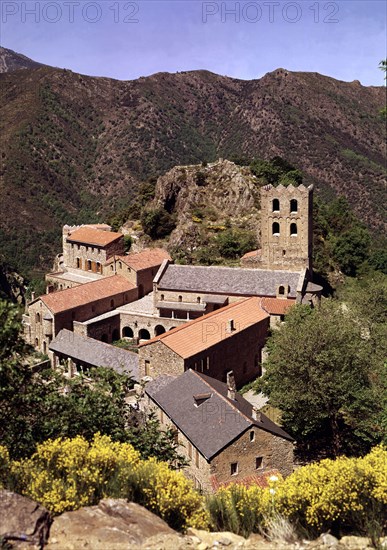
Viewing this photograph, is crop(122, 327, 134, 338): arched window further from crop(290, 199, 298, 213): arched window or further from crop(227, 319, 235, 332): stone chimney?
crop(290, 199, 298, 213): arched window

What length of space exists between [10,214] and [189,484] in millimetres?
132356

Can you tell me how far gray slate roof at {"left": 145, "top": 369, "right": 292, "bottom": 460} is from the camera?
30.4m

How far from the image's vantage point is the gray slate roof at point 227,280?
2101 inches

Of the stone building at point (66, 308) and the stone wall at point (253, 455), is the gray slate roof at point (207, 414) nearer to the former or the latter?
the stone wall at point (253, 455)

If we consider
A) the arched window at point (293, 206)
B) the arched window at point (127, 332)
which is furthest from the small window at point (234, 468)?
the arched window at point (293, 206)

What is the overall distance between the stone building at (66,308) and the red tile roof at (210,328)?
15290mm

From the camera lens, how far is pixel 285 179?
8806 cm

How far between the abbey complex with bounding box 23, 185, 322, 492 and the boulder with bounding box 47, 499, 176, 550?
14.6 meters

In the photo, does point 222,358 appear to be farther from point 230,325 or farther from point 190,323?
point 190,323

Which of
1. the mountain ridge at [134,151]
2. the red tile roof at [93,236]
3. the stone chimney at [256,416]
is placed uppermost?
the mountain ridge at [134,151]

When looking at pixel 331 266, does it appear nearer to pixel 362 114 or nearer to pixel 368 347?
pixel 368 347

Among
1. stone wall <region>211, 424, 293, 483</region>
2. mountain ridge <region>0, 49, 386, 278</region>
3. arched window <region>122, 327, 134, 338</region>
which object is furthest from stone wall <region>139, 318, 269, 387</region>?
mountain ridge <region>0, 49, 386, 278</region>

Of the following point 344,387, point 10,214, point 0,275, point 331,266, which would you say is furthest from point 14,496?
point 10,214

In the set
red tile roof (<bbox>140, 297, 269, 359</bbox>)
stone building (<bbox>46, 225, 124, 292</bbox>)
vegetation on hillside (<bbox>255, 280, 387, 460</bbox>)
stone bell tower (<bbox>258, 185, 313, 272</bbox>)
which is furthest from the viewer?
stone building (<bbox>46, 225, 124, 292</bbox>)
